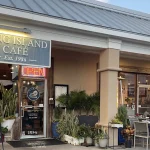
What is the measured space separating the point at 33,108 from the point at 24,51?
12.1 feet

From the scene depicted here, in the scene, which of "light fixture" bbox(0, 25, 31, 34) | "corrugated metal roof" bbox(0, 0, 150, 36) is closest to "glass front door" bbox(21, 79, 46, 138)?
"corrugated metal roof" bbox(0, 0, 150, 36)

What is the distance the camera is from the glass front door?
1086 cm

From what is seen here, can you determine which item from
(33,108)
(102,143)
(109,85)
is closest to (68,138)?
(102,143)

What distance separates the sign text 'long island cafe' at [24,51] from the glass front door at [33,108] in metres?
3.03

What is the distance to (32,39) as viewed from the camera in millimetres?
8109

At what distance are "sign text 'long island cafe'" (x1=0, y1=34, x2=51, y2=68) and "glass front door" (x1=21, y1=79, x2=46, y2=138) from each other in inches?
119

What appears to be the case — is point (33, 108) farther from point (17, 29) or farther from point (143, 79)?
point (143, 79)

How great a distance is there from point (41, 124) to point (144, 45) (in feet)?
15.9

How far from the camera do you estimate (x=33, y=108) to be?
1103cm

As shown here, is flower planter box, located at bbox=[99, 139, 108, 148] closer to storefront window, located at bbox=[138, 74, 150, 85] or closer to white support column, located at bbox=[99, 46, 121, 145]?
white support column, located at bbox=[99, 46, 121, 145]

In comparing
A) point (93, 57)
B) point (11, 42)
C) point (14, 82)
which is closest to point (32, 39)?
point (11, 42)

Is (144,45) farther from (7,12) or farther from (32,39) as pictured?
(7,12)

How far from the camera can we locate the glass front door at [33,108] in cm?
1086

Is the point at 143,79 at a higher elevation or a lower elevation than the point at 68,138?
higher
